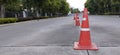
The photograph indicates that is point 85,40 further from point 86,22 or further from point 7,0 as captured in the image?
point 7,0

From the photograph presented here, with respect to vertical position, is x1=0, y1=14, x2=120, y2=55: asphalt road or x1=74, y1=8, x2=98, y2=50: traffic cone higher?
x1=74, y1=8, x2=98, y2=50: traffic cone

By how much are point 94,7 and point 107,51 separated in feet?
410

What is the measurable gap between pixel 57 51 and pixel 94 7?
125 m

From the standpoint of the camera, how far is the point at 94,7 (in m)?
132

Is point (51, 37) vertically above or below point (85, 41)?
below

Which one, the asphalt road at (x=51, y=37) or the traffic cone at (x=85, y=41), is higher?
the traffic cone at (x=85, y=41)

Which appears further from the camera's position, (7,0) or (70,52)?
(7,0)

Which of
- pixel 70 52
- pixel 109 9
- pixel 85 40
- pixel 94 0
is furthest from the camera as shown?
pixel 94 0

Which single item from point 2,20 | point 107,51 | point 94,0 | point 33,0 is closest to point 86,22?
point 107,51

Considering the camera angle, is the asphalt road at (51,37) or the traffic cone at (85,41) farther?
the asphalt road at (51,37)

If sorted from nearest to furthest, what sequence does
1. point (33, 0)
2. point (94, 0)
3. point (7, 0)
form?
point (7, 0)
point (33, 0)
point (94, 0)

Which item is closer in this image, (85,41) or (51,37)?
(85,41)

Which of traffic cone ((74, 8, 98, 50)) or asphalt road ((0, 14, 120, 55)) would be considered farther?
asphalt road ((0, 14, 120, 55))

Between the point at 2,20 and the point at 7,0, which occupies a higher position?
the point at 7,0
